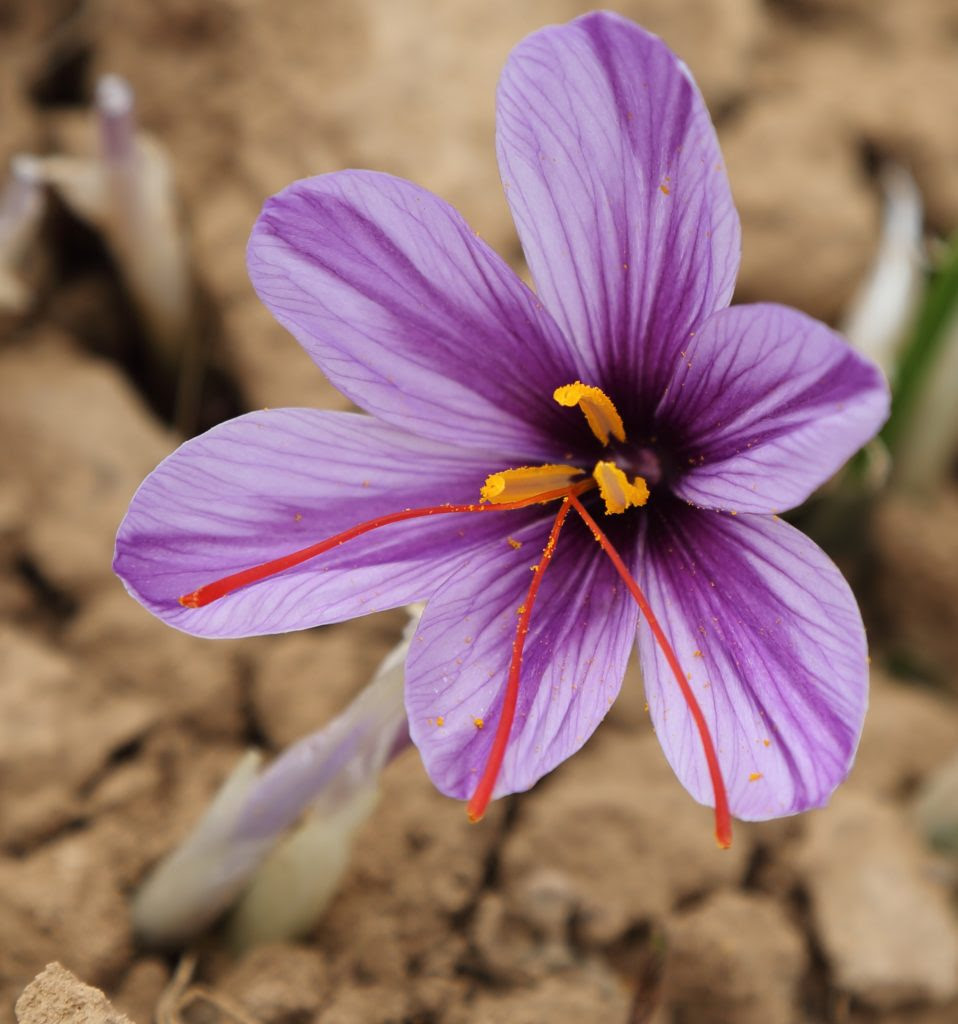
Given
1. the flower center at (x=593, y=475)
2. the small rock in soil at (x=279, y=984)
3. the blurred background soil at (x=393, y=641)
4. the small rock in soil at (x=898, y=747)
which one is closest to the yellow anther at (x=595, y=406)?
the flower center at (x=593, y=475)

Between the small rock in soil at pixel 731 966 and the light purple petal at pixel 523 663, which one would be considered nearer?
the light purple petal at pixel 523 663

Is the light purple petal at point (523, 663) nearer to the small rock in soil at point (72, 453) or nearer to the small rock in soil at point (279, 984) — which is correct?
the small rock in soil at point (279, 984)

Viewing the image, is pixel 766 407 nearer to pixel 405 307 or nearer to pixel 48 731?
pixel 405 307

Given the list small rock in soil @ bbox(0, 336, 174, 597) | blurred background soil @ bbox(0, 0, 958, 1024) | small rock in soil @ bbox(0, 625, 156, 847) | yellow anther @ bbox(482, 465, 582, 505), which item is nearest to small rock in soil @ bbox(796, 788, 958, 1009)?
blurred background soil @ bbox(0, 0, 958, 1024)

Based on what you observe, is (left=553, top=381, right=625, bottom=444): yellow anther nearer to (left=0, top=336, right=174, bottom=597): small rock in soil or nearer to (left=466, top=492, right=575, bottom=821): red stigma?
(left=466, top=492, right=575, bottom=821): red stigma

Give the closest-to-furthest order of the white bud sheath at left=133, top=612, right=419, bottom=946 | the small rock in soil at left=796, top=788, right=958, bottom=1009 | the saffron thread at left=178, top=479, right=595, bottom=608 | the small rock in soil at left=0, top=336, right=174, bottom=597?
the saffron thread at left=178, top=479, right=595, bottom=608, the white bud sheath at left=133, top=612, right=419, bottom=946, the small rock in soil at left=796, top=788, right=958, bottom=1009, the small rock in soil at left=0, top=336, right=174, bottom=597

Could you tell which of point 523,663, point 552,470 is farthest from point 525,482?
point 523,663

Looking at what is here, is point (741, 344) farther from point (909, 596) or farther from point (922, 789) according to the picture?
point (909, 596)
